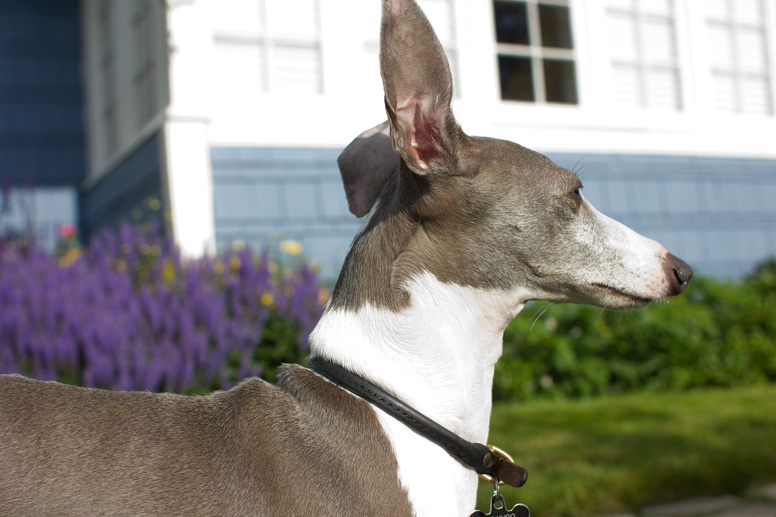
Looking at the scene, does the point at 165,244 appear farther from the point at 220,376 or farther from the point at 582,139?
the point at 582,139

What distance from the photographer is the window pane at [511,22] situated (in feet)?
33.0

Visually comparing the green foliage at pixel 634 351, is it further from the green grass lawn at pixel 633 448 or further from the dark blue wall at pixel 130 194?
the dark blue wall at pixel 130 194

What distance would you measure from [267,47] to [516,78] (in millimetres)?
3597

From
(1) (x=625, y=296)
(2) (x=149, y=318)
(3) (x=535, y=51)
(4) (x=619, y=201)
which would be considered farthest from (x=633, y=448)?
(3) (x=535, y=51)

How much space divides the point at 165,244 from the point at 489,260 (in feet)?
16.2

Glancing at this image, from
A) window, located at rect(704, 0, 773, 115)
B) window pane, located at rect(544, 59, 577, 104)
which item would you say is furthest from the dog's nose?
window, located at rect(704, 0, 773, 115)

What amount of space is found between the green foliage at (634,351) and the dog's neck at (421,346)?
4.82 metres

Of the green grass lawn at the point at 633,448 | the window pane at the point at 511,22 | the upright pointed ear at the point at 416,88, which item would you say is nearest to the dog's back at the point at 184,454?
the upright pointed ear at the point at 416,88

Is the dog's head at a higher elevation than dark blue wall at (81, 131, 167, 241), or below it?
below

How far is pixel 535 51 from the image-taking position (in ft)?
32.4

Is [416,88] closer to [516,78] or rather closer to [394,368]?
[394,368]

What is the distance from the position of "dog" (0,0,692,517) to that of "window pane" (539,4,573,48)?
8.65m

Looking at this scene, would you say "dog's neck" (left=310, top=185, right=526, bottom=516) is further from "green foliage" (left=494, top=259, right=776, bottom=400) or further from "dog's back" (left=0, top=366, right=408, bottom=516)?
"green foliage" (left=494, top=259, right=776, bottom=400)

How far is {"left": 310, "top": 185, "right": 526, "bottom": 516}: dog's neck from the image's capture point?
1.92 m
